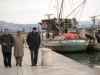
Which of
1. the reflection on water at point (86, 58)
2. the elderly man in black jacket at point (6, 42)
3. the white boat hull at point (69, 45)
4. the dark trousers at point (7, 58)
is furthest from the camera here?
the white boat hull at point (69, 45)

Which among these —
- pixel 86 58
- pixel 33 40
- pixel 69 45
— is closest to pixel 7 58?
pixel 33 40

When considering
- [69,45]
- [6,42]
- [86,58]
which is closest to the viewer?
[6,42]

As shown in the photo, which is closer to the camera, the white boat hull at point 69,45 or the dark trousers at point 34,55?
the dark trousers at point 34,55

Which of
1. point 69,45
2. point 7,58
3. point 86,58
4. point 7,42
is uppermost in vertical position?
point 7,42

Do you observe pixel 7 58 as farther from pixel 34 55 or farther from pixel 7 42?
pixel 34 55

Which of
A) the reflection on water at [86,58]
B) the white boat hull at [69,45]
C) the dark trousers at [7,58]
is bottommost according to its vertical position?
Answer: the reflection on water at [86,58]

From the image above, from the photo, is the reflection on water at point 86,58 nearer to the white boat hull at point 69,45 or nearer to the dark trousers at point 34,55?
the white boat hull at point 69,45

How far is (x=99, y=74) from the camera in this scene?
20.9 feet

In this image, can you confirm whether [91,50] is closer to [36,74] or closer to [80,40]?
[80,40]

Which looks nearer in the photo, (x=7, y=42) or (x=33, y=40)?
(x=7, y=42)

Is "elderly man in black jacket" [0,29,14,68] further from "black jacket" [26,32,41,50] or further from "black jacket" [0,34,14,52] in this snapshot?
"black jacket" [26,32,41,50]

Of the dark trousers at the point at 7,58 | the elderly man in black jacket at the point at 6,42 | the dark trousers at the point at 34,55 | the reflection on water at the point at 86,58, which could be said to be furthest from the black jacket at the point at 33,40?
the reflection on water at the point at 86,58

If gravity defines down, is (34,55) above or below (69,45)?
above

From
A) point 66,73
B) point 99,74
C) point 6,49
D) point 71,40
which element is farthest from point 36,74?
point 71,40
